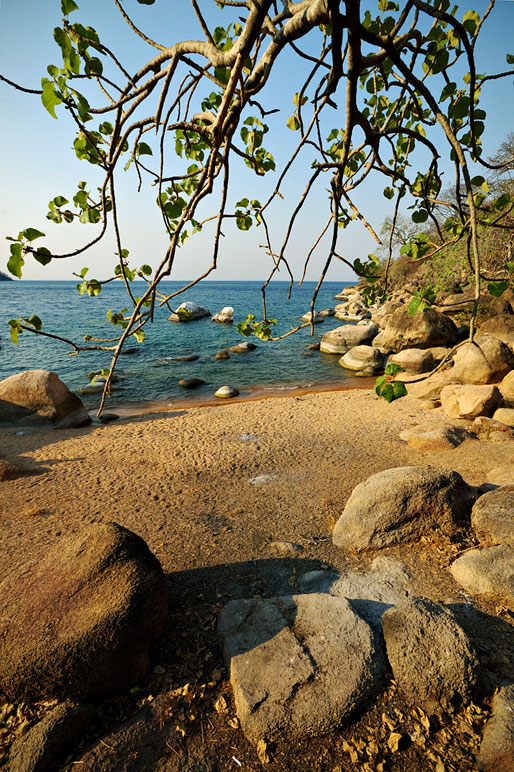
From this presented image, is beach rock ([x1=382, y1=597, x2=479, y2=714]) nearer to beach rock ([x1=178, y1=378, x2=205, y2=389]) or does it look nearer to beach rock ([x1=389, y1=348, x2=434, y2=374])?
beach rock ([x1=389, y1=348, x2=434, y2=374])

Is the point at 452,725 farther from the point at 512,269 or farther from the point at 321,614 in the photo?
the point at 512,269

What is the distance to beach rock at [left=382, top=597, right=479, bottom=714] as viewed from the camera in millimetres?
2605

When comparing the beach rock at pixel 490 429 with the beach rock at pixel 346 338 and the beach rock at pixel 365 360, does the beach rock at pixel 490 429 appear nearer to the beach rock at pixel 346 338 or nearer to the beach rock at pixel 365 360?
Answer: the beach rock at pixel 365 360

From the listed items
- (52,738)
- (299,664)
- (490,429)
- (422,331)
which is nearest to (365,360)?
(422,331)

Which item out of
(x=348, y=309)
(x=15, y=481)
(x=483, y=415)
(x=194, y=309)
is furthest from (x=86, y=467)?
(x=348, y=309)

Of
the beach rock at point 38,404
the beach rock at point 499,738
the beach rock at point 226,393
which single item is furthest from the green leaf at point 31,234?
the beach rock at point 226,393

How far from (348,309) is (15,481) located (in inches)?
1431

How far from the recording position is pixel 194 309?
37.9 metres

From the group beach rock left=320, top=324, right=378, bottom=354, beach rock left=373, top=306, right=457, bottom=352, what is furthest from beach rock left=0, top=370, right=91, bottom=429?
beach rock left=320, top=324, right=378, bottom=354

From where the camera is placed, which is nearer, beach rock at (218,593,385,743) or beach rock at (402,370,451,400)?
beach rock at (218,593,385,743)

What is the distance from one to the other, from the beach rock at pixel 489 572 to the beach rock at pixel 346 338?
1809 cm

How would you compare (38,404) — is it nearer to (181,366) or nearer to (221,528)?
(221,528)

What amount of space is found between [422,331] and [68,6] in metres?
18.8

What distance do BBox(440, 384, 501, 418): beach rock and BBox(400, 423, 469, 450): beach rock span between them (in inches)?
52.2
